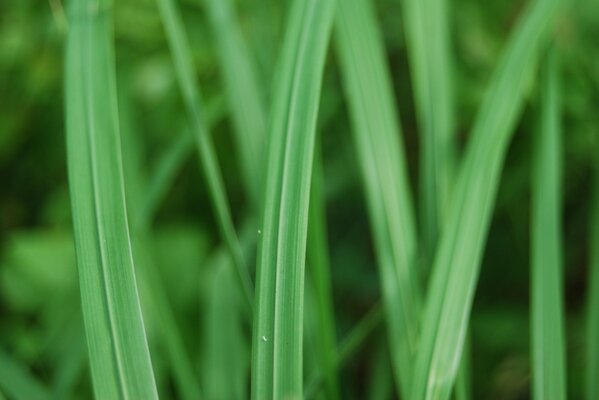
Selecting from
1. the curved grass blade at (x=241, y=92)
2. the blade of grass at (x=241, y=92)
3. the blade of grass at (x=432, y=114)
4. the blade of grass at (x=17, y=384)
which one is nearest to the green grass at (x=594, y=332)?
the blade of grass at (x=432, y=114)

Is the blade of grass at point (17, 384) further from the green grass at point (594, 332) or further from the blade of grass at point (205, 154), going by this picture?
the green grass at point (594, 332)

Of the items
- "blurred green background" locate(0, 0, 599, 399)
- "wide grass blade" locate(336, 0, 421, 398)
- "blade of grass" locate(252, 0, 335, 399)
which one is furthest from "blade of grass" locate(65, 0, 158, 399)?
"blurred green background" locate(0, 0, 599, 399)

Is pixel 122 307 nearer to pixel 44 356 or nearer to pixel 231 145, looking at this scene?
pixel 44 356

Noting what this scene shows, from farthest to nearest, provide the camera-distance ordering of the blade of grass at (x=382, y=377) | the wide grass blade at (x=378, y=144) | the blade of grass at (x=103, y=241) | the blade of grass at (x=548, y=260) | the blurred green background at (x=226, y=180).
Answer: the blurred green background at (x=226, y=180), the blade of grass at (x=382, y=377), the wide grass blade at (x=378, y=144), the blade of grass at (x=548, y=260), the blade of grass at (x=103, y=241)

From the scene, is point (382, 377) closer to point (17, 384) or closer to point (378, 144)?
point (378, 144)

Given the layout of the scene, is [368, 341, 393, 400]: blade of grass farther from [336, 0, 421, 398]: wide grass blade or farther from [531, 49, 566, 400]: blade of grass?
[531, 49, 566, 400]: blade of grass

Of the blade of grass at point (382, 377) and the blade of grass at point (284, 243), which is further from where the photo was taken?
the blade of grass at point (382, 377)
